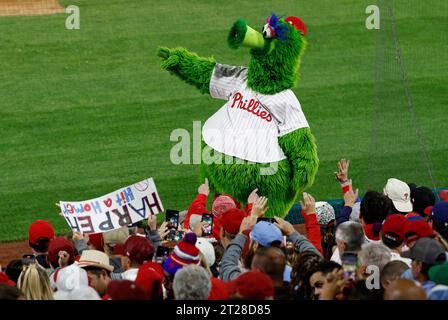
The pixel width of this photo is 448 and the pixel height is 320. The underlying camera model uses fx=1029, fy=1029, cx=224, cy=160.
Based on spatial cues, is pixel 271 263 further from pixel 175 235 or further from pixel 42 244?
pixel 42 244

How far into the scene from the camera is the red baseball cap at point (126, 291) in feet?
16.4

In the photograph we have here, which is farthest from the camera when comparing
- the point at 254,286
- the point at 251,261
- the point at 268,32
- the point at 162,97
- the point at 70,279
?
the point at 162,97

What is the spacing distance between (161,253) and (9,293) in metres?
1.46

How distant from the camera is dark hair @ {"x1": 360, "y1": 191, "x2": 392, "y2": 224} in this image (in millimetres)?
7215

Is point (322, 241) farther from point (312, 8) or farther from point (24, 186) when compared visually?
point (312, 8)

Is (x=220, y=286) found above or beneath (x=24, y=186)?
above

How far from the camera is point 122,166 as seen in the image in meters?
11.0

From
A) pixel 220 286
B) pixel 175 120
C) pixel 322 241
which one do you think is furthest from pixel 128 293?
pixel 175 120

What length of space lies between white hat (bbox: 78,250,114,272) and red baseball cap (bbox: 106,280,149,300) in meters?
1.14

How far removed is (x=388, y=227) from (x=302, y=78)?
22.2ft

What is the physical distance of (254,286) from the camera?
16.8 ft

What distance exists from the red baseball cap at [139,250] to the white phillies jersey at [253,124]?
195 cm

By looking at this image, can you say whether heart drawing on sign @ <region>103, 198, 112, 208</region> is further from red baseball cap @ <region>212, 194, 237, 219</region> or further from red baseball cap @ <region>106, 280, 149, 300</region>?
red baseball cap @ <region>106, 280, 149, 300</region>

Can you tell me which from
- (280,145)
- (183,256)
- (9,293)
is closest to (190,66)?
(280,145)
